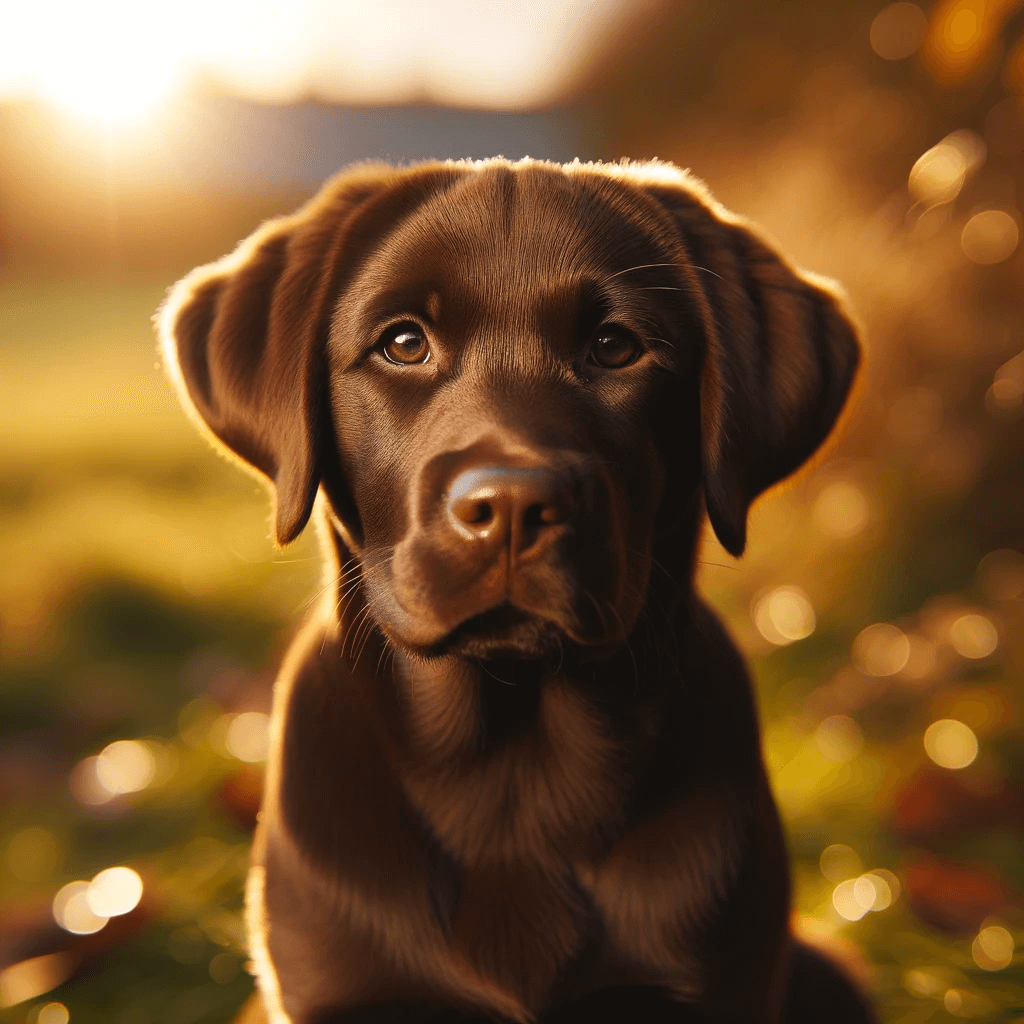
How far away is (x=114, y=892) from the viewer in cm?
297

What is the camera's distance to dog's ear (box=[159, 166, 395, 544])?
1.76m

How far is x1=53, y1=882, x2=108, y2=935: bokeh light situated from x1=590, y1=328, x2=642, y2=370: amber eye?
2134mm

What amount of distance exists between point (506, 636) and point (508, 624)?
3 centimetres

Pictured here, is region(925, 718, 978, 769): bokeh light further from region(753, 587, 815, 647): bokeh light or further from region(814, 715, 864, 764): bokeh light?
region(753, 587, 815, 647): bokeh light

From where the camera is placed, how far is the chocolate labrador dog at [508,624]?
165 centimetres

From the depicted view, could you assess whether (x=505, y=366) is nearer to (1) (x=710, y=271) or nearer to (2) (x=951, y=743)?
(1) (x=710, y=271)

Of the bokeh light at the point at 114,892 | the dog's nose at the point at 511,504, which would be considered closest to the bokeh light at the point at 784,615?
the bokeh light at the point at 114,892

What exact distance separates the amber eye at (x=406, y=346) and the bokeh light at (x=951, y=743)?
2.60 metres


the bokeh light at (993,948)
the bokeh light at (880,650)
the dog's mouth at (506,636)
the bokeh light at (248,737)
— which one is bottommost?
the bokeh light at (993,948)

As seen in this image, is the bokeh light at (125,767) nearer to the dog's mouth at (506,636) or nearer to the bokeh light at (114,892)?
the bokeh light at (114,892)

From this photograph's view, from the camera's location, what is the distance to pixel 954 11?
3.19 metres

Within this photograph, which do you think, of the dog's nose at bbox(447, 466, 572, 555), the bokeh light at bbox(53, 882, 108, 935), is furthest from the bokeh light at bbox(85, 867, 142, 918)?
the dog's nose at bbox(447, 466, 572, 555)

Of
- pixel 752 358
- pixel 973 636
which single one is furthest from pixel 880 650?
pixel 752 358

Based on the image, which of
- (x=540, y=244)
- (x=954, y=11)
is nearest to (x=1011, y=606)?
(x=954, y=11)
